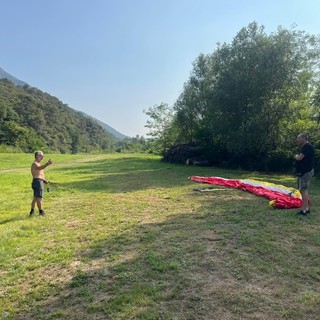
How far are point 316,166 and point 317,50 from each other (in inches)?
296

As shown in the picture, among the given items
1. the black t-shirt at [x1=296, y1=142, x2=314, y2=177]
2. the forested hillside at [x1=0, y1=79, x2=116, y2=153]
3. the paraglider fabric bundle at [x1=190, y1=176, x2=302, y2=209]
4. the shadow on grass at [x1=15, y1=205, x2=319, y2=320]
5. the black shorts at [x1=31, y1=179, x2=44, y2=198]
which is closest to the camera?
the shadow on grass at [x1=15, y1=205, x2=319, y2=320]

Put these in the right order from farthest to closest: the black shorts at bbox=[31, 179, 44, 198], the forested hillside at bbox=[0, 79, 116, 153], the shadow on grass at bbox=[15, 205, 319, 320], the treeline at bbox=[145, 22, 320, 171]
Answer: the forested hillside at bbox=[0, 79, 116, 153] < the treeline at bbox=[145, 22, 320, 171] < the black shorts at bbox=[31, 179, 44, 198] < the shadow on grass at bbox=[15, 205, 319, 320]

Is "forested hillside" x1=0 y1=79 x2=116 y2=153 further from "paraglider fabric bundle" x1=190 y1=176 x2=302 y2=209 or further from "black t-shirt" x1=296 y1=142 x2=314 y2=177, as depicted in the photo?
"black t-shirt" x1=296 y1=142 x2=314 y2=177

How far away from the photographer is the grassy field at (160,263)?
12.4 ft

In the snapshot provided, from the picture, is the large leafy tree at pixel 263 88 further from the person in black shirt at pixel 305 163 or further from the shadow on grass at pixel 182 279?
the shadow on grass at pixel 182 279

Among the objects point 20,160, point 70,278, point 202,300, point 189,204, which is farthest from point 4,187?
point 20,160

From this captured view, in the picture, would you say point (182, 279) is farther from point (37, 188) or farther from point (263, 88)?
point (263, 88)

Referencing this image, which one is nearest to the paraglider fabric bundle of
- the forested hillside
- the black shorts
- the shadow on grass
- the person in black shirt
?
the person in black shirt

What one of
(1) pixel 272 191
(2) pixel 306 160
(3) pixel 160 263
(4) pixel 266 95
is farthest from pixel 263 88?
(3) pixel 160 263

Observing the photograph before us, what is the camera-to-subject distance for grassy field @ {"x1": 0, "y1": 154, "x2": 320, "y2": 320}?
3.79m

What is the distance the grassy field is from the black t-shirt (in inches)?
44.9

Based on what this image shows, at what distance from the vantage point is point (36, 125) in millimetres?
72062

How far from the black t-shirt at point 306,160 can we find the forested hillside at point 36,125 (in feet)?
171

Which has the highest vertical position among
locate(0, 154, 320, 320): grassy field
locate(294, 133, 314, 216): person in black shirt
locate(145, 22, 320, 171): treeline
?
locate(145, 22, 320, 171): treeline
